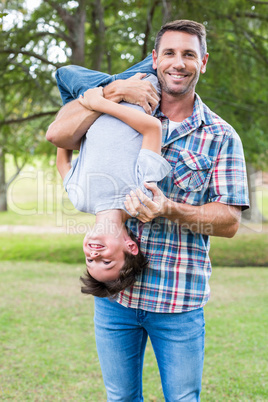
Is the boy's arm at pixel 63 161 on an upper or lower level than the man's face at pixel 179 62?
lower

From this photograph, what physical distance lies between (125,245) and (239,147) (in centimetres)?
66

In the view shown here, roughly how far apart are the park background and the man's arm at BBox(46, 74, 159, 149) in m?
1.24

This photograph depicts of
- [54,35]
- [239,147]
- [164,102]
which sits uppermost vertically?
[54,35]

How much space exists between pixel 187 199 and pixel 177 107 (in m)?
0.43

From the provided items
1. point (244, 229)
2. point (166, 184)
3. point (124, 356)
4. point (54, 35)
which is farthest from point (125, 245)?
point (244, 229)

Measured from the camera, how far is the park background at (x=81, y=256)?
3.92 m

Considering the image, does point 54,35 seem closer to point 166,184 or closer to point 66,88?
point 66,88

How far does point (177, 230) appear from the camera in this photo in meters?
2.02

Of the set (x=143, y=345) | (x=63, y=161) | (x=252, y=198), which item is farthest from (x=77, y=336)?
(x=252, y=198)

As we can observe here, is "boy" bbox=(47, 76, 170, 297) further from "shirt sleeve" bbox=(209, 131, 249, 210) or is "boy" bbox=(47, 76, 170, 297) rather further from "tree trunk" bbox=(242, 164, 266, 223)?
"tree trunk" bbox=(242, 164, 266, 223)

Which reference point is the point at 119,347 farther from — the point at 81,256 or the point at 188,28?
the point at 81,256

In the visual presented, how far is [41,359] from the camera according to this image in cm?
429

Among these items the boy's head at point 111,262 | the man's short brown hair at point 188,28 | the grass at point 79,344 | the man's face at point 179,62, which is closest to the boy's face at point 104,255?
the boy's head at point 111,262

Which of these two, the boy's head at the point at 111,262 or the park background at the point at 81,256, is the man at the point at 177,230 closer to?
the boy's head at the point at 111,262
